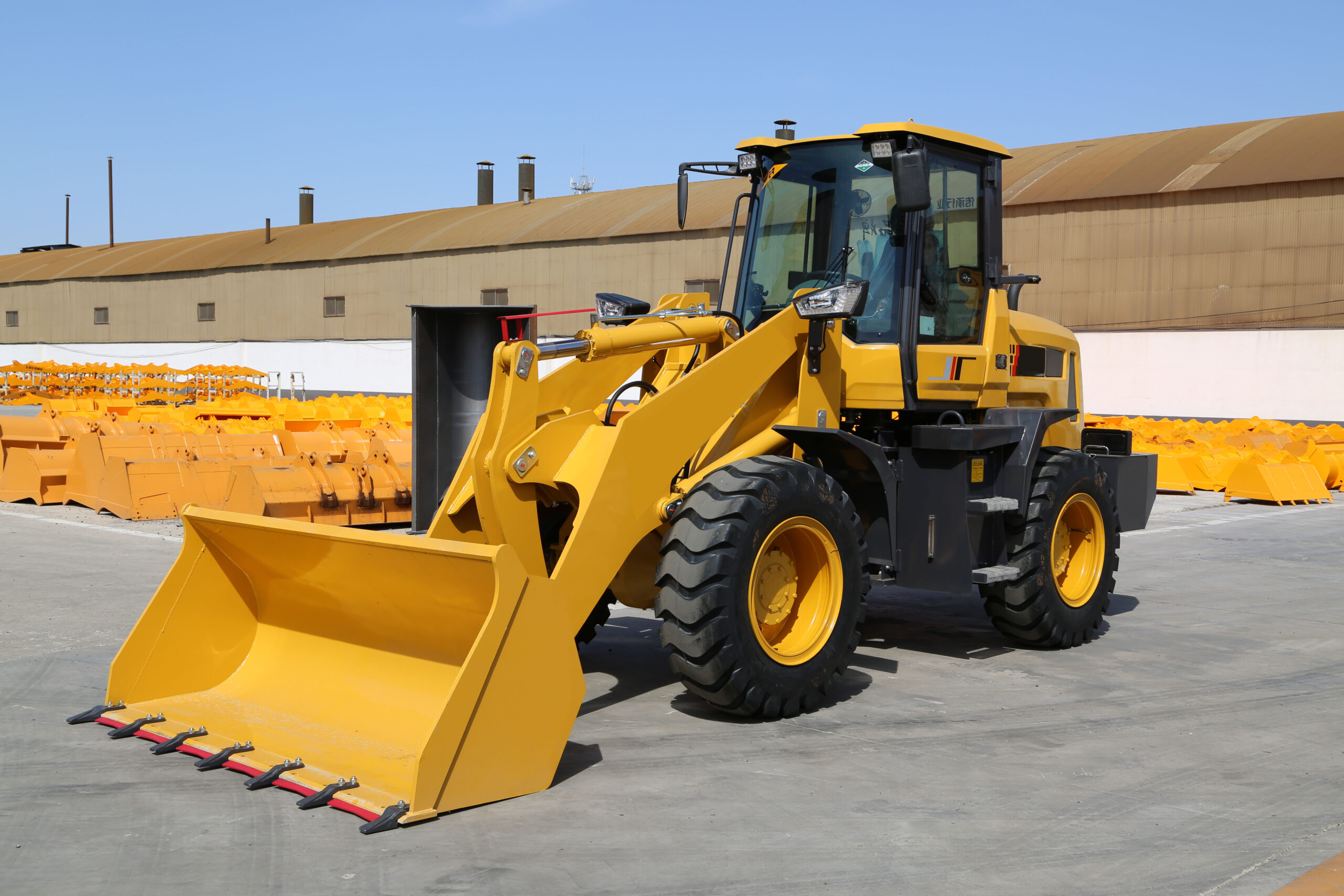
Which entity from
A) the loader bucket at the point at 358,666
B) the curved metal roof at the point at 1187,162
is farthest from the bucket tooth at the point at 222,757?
the curved metal roof at the point at 1187,162

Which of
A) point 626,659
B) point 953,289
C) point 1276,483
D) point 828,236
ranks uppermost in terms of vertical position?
point 828,236

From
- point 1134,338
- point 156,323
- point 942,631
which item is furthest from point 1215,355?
point 156,323

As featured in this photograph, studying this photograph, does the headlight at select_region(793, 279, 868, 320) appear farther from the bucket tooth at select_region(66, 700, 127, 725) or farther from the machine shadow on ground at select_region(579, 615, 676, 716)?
the bucket tooth at select_region(66, 700, 127, 725)

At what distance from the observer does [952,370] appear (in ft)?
24.3

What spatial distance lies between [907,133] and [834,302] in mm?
1384

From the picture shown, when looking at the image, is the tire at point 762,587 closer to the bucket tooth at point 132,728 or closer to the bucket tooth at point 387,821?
the bucket tooth at point 387,821

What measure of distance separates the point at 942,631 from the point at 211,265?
5206 cm

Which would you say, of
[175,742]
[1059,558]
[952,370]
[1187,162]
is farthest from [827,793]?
[1187,162]

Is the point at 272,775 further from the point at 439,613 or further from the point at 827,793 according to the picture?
the point at 827,793

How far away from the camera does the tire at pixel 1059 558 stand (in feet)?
24.6

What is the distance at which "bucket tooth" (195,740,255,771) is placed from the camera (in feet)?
16.1

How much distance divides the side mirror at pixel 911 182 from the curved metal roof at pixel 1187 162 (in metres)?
25.7

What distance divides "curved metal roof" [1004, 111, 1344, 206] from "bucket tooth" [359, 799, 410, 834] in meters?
28.8

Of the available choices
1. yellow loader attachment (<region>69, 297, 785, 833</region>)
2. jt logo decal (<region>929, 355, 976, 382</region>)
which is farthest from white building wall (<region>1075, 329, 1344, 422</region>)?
yellow loader attachment (<region>69, 297, 785, 833</region>)
